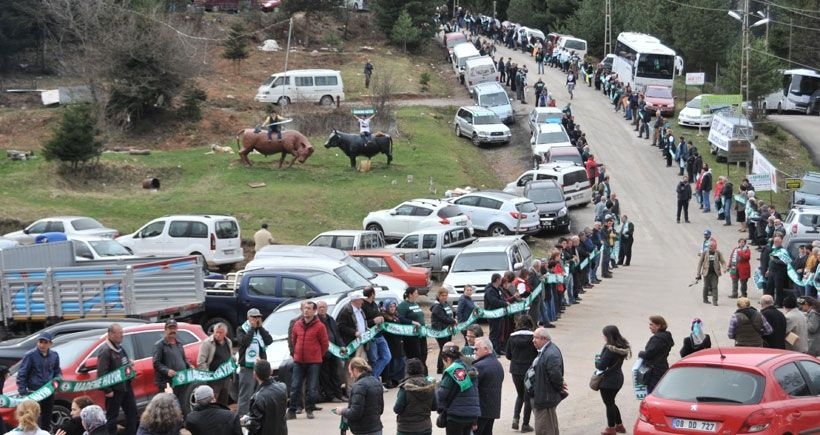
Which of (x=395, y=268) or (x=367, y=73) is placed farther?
(x=367, y=73)

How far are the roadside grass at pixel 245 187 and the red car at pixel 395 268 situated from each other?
273 inches

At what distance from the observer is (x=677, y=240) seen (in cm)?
3925

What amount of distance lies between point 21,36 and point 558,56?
102 feet

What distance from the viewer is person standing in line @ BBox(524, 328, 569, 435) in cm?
1452

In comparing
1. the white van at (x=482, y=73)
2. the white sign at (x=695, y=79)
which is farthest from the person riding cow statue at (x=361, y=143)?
the white sign at (x=695, y=79)

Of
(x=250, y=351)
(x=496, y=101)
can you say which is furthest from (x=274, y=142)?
(x=250, y=351)

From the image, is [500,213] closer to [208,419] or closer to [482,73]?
[208,419]

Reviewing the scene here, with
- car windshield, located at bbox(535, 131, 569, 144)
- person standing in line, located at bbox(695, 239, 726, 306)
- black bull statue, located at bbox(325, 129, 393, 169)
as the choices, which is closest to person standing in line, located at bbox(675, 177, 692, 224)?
car windshield, located at bbox(535, 131, 569, 144)

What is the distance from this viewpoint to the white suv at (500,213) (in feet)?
121

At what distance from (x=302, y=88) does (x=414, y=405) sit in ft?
156

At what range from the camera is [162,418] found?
11008 millimetres

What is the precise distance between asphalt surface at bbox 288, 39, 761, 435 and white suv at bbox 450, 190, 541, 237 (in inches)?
131

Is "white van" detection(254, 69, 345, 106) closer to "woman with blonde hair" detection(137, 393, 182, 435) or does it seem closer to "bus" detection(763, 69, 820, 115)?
"bus" detection(763, 69, 820, 115)

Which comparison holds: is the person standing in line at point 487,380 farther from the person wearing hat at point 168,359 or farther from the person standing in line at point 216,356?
the person wearing hat at point 168,359
